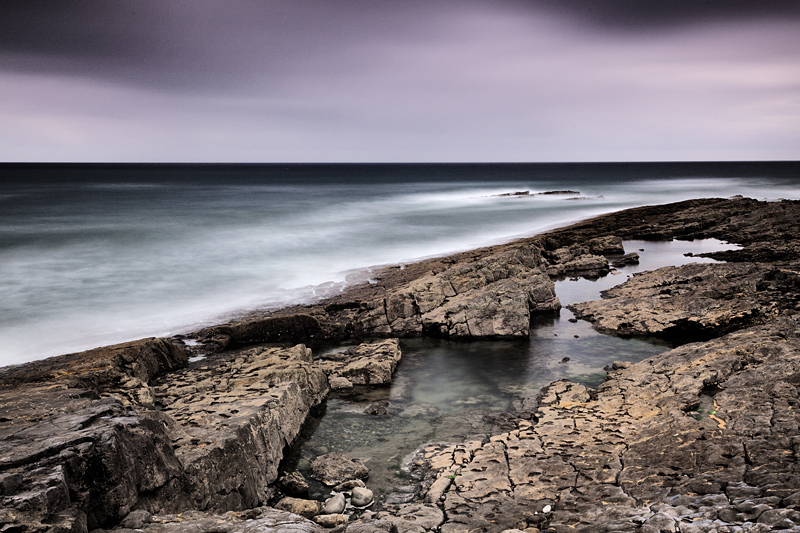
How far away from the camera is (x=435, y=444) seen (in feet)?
28.0

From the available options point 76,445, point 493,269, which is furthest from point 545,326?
point 76,445

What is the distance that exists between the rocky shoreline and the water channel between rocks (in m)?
0.35

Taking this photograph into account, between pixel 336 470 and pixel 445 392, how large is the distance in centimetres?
364

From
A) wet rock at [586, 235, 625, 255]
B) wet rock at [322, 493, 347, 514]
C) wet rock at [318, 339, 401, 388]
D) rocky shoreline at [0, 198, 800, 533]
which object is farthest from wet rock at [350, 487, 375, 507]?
wet rock at [586, 235, 625, 255]

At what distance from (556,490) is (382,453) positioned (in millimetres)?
3056

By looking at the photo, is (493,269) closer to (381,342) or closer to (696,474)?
(381,342)

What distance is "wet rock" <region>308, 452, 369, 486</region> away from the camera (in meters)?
7.72

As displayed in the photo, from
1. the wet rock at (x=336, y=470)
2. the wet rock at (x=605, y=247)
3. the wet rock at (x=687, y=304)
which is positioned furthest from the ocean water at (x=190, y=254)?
the wet rock at (x=687, y=304)

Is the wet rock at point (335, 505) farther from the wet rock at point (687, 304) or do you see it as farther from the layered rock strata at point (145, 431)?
the wet rock at point (687, 304)

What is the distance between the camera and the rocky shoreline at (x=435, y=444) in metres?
4.92

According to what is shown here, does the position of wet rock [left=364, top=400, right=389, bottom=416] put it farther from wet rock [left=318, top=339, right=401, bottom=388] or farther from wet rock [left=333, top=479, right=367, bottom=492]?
wet rock [left=333, top=479, right=367, bottom=492]

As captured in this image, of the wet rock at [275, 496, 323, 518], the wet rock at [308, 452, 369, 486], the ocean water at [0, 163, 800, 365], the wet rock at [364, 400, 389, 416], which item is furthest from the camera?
the ocean water at [0, 163, 800, 365]

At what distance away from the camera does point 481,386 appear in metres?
11.1

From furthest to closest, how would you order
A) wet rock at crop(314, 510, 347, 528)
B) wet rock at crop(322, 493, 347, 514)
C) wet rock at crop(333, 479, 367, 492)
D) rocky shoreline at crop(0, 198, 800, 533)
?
wet rock at crop(333, 479, 367, 492)
wet rock at crop(322, 493, 347, 514)
wet rock at crop(314, 510, 347, 528)
rocky shoreline at crop(0, 198, 800, 533)
